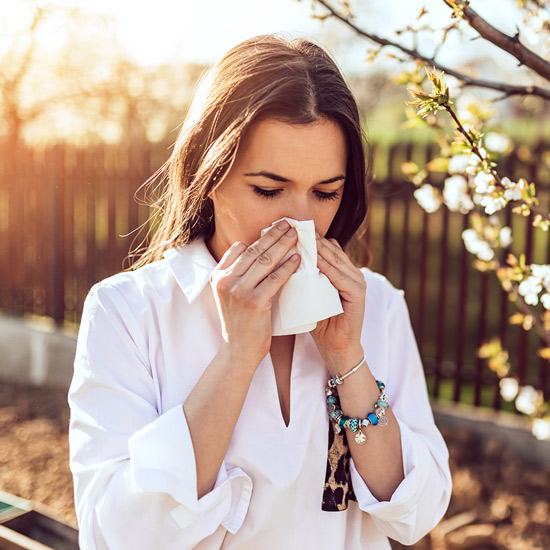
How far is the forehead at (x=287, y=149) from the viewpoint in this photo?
5.33 feet

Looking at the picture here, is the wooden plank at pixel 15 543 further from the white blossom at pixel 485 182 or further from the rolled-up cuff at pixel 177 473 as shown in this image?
the white blossom at pixel 485 182

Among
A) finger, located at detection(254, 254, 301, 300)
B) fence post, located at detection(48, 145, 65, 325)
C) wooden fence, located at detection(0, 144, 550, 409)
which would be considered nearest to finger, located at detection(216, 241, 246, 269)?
finger, located at detection(254, 254, 301, 300)

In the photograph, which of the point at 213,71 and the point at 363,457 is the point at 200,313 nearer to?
the point at 363,457

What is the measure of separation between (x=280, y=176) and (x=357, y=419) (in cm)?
65

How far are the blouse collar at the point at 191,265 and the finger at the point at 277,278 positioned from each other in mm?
258

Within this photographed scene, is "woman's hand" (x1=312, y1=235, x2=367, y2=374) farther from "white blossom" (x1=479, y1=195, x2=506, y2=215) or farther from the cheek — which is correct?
"white blossom" (x1=479, y1=195, x2=506, y2=215)

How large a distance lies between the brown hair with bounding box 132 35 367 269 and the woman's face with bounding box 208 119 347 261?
31mm

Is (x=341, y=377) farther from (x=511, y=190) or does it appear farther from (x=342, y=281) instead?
(x=511, y=190)

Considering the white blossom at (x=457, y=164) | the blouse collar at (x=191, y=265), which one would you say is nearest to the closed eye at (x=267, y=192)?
the blouse collar at (x=191, y=265)

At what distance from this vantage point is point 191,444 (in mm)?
1498

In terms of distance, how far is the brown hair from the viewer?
1662 millimetres

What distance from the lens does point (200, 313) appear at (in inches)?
69.8

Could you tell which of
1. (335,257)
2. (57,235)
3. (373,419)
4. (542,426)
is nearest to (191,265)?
(335,257)

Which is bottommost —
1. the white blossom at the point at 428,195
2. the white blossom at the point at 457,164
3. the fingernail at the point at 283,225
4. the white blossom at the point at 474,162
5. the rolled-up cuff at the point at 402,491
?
the rolled-up cuff at the point at 402,491
